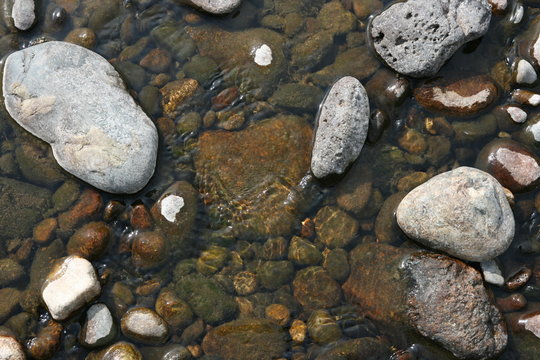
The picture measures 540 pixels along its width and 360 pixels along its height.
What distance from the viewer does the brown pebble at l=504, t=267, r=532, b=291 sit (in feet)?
15.8

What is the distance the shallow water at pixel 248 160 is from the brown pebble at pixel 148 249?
66mm

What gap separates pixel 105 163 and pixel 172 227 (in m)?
0.83

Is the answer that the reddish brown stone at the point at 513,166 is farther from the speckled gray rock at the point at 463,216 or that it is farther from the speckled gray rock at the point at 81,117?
the speckled gray rock at the point at 81,117

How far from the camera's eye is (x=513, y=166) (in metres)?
5.04

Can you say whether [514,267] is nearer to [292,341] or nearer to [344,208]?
[344,208]

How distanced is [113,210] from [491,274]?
3472mm

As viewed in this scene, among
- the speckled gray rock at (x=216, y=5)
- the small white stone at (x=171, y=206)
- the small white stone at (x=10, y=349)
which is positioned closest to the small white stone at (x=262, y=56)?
the speckled gray rock at (x=216, y=5)

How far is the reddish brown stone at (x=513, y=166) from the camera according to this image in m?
5.02

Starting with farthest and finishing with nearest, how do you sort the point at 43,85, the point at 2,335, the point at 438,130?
the point at 438,130 < the point at 43,85 < the point at 2,335

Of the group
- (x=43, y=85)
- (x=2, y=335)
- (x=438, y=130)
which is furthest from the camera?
(x=438, y=130)

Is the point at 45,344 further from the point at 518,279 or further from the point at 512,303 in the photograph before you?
the point at 518,279

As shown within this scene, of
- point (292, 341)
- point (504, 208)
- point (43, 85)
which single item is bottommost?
point (292, 341)

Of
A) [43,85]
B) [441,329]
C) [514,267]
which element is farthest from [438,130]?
[43,85]

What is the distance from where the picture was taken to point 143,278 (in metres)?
4.89
